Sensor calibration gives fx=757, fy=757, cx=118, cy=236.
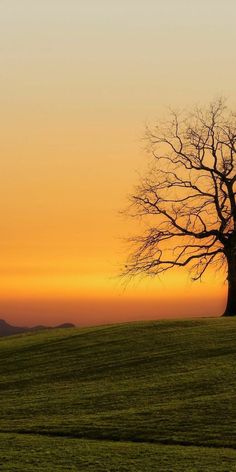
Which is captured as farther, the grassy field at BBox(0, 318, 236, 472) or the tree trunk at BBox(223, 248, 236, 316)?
the tree trunk at BBox(223, 248, 236, 316)

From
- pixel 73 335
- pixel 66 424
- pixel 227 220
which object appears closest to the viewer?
pixel 66 424

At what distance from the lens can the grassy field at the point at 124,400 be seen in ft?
63.4

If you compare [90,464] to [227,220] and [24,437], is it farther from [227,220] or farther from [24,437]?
[227,220]

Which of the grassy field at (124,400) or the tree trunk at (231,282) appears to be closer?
the grassy field at (124,400)

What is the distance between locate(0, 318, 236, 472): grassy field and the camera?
19328 mm

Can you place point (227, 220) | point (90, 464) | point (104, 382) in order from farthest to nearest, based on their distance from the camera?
point (227, 220), point (104, 382), point (90, 464)

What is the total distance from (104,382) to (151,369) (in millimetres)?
2720

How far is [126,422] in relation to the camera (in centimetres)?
2366

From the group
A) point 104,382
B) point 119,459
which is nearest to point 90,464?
point 119,459

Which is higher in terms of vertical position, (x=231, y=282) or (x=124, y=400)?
(x=231, y=282)

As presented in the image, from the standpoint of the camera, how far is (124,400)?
2780cm

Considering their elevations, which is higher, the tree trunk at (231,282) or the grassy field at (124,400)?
the tree trunk at (231,282)

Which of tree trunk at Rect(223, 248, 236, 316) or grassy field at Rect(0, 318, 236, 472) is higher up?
tree trunk at Rect(223, 248, 236, 316)

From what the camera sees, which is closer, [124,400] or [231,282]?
[124,400]
